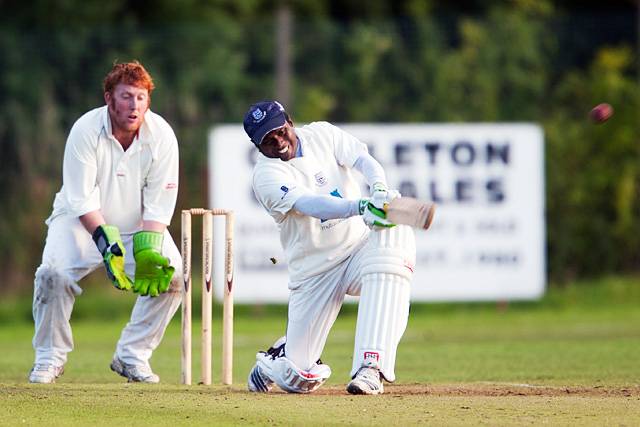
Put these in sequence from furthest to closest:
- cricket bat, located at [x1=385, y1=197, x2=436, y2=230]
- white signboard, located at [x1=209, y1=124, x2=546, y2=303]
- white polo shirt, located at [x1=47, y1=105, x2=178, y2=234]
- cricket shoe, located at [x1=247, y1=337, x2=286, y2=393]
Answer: white signboard, located at [x1=209, y1=124, x2=546, y2=303] < white polo shirt, located at [x1=47, y1=105, x2=178, y2=234] < cricket shoe, located at [x1=247, y1=337, x2=286, y2=393] < cricket bat, located at [x1=385, y1=197, x2=436, y2=230]

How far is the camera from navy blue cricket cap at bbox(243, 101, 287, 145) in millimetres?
6961

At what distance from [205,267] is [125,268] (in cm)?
58

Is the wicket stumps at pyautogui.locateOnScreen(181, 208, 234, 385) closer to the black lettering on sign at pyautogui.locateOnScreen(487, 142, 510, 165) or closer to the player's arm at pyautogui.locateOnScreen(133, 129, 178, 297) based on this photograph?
the player's arm at pyautogui.locateOnScreen(133, 129, 178, 297)

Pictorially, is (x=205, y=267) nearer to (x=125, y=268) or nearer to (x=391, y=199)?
(x=125, y=268)

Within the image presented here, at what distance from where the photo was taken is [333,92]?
52.0ft

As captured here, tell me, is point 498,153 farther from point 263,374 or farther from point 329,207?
point 329,207

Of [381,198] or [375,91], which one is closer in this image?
[381,198]

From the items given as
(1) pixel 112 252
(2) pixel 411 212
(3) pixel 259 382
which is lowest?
(3) pixel 259 382

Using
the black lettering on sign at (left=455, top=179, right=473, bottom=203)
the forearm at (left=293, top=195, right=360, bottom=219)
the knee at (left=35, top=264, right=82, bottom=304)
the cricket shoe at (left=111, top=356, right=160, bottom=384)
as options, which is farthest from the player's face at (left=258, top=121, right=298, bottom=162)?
the black lettering on sign at (left=455, top=179, right=473, bottom=203)

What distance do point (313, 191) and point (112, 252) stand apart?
1.15 m

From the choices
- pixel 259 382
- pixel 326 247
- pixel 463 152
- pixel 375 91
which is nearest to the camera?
pixel 326 247

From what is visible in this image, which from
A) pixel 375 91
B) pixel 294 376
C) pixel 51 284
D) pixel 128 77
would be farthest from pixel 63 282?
pixel 375 91

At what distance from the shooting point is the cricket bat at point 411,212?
651 centimetres

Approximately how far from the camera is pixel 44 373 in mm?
7883
